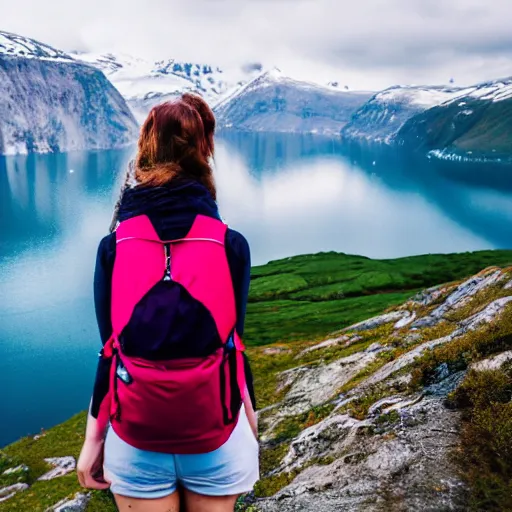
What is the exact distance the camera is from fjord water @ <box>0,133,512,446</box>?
5016 cm

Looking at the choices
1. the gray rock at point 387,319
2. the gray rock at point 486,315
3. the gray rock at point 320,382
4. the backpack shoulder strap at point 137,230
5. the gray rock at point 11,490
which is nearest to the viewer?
the backpack shoulder strap at point 137,230

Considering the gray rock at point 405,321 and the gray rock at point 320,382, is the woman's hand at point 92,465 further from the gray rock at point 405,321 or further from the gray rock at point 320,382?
the gray rock at point 405,321

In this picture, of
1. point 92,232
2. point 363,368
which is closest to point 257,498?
point 363,368

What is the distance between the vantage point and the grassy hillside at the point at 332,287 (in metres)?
58.7

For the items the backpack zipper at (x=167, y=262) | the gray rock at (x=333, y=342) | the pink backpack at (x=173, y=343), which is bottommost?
the gray rock at (x=333, y=342)

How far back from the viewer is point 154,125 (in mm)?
4648

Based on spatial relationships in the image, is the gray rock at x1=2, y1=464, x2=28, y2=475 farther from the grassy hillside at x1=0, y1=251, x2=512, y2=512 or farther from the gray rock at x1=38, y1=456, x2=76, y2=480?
the gray rock at x1=38, y1=456, x2=76, y2=480

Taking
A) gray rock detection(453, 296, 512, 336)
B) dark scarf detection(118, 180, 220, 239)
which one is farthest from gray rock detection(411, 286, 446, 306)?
dark scarf detection(118, 180, 220, 239)

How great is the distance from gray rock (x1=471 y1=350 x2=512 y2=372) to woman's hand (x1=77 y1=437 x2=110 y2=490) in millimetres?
7524

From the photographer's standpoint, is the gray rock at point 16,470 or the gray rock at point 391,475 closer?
the gray rock at point 391,475

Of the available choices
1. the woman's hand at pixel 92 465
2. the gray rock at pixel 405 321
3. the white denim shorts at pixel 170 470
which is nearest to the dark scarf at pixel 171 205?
the white denim shorts at pixel 170 470

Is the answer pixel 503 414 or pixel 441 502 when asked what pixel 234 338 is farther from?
pixel 503 414

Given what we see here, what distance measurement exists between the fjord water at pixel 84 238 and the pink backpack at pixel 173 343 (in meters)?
0.98

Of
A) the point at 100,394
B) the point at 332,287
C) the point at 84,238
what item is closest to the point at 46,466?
the point at 100,394
